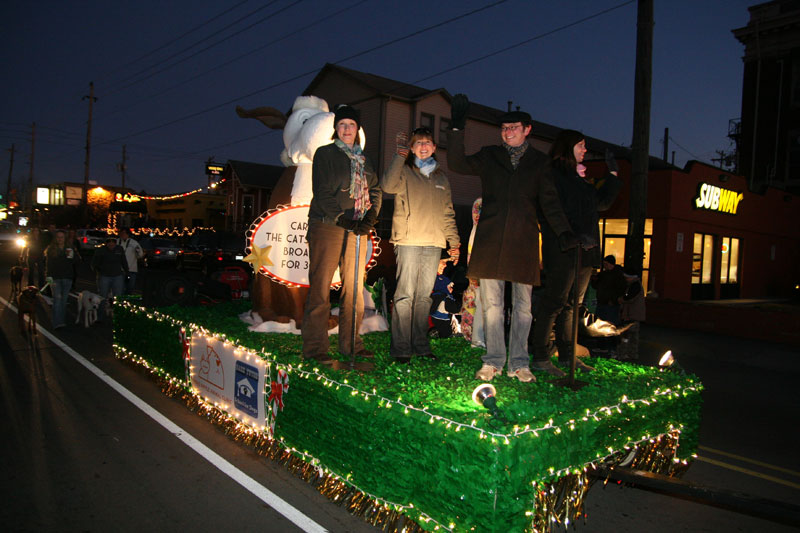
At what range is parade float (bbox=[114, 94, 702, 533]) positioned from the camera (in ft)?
9.61

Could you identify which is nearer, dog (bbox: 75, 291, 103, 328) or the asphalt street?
the asphalt street

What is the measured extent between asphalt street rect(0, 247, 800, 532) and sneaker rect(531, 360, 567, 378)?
91cm

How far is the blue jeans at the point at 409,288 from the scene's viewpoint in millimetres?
4738

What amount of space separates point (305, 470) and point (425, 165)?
8.45 ft

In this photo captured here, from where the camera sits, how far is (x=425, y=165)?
4.76m

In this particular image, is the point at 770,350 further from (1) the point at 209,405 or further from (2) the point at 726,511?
(1) the point at 209,405

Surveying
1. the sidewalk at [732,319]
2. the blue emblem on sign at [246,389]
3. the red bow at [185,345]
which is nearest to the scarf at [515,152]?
the blue emblem on sign at [246,389]

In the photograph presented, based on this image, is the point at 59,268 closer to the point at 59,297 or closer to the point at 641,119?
the point at 59,297

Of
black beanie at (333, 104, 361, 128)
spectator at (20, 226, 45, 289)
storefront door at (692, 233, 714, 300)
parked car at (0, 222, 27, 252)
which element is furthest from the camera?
parked car at (0, 222, 27, 252)

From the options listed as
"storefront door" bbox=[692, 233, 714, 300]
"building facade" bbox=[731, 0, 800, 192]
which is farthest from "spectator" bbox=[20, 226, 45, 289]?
"building facade" bbox=[731, 0, 800, 192]

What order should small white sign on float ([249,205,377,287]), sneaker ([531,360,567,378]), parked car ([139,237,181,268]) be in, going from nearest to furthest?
sneaker ([531,360,567,378]) → small white sign on float ([249,205,377,287]) → parked car ([139,237,181,268])

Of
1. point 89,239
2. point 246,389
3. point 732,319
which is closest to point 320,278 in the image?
point 246,389

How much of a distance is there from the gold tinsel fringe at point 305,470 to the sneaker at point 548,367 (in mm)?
1713

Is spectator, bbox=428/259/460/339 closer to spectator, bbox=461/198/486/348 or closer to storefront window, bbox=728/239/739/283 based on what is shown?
Result: spectator, bbox=461/198/486/348
